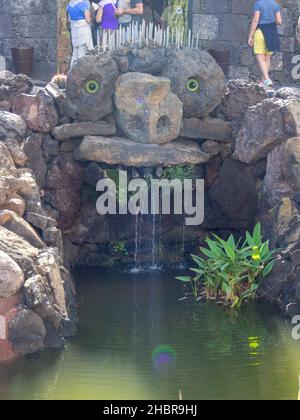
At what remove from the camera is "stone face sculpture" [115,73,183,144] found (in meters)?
14.2

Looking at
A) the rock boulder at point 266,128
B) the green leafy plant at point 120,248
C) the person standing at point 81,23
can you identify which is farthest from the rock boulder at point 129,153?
the person standing at point 81,23

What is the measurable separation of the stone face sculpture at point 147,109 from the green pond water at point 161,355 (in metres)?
2.10

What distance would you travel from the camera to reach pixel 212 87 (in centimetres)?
1462

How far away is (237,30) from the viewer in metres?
19.3

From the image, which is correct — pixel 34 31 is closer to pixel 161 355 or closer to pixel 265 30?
pixel 265 30

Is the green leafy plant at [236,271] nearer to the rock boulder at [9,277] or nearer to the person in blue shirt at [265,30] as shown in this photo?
the rock boulder at [9,277]

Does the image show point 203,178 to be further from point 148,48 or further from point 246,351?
point 246,351

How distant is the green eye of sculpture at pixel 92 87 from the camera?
14305 mm

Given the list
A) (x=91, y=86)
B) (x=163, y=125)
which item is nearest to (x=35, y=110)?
(x=91, y=86)

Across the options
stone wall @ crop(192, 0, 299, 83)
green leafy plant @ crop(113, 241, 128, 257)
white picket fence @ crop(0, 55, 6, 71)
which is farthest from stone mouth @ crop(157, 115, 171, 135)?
stone wall @ crop(192, 0, 299, 83)

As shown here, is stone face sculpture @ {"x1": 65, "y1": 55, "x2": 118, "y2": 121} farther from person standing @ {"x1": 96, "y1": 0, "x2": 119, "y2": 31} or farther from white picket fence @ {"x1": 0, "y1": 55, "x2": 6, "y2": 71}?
white picket fence @ {"x1": 0, "y1": 55, "x2": 6, "y2": 71}

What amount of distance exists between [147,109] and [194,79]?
0.79 metres

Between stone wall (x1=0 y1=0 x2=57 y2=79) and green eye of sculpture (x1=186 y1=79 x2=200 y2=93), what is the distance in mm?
4989

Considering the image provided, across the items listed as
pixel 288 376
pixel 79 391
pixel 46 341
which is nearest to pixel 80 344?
pixel 46 341
